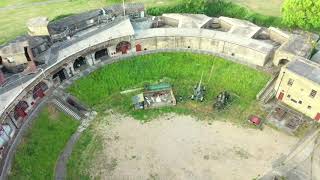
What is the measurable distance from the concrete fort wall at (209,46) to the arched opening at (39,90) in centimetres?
1986

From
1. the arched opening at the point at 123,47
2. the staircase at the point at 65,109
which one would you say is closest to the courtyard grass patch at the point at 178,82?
the arched opening at the point at 123,47

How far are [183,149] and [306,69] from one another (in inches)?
990

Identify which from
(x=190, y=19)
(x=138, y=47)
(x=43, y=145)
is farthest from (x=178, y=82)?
(x=43, y=145)

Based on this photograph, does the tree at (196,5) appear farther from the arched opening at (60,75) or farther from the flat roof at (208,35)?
the arched opening at (60,75)

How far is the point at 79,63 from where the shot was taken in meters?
63.4

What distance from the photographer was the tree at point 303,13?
6569cm

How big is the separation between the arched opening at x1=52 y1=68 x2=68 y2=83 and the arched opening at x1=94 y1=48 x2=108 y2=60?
23.8 feet

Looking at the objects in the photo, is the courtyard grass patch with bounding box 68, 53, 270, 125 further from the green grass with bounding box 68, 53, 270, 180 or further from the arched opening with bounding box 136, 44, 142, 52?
the arched opening with bounding box 136, 44, 142, 52

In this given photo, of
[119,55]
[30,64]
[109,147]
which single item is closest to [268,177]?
[109,147]

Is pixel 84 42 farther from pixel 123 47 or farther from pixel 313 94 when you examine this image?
pixel 313 94

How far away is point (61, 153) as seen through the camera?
170ft

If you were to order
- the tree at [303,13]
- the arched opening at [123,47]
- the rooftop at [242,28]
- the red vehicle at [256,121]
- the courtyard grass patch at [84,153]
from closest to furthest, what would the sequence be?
the courtyard grass patch at [84,153]
the red vehicle at [256,121]
the arched opening at [123,47]
the tree at [303,13]
the rooftop at [242,28]

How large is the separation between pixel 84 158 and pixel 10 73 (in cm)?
2004

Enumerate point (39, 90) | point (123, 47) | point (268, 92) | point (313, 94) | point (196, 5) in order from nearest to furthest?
point (313, 94) < point (39, 90) < point (268, 92) < point (123, 47) < point (196, 5)
